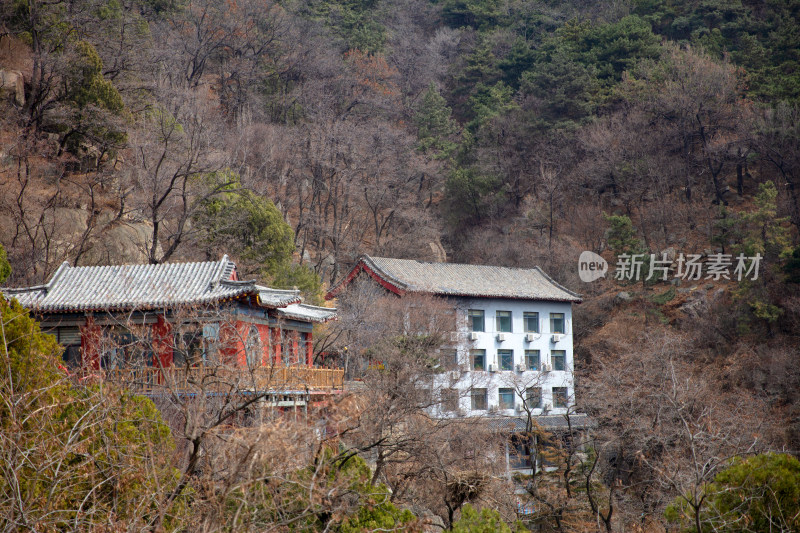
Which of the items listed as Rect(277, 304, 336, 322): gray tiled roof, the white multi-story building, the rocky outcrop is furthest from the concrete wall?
the rocky outcrop

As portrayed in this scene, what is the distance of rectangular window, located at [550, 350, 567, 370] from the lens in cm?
3111

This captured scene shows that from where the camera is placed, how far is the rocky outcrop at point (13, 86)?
937 inches

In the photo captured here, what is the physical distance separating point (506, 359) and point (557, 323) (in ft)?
10.9

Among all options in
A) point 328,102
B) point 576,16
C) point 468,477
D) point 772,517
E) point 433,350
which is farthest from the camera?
point 576,16

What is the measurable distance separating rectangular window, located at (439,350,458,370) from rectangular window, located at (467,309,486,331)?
209 centimetres

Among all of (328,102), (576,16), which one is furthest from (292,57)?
(576,16)

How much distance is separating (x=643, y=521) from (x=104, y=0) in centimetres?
2740

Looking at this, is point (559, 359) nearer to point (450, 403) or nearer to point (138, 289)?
point (450, 403)

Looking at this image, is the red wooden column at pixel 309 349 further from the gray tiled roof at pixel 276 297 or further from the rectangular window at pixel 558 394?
the rectangular window at pixel 558 394

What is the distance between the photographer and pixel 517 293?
30.3 metres

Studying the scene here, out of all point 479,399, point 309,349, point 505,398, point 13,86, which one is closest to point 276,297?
point 309,349

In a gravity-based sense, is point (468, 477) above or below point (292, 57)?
below

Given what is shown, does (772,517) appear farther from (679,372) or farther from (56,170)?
(56,170)
